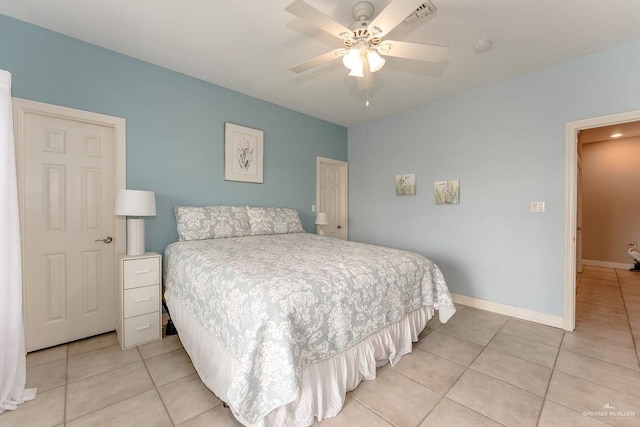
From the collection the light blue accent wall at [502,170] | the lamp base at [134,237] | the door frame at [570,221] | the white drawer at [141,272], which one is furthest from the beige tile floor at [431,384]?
the lamp base at [134,237]

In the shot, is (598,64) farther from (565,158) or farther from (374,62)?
(374,62)

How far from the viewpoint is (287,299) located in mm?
1349

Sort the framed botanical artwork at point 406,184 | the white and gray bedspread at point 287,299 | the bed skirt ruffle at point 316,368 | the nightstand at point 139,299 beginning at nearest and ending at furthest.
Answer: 1. the white and gray bedspread at point 287,299
2. the bed skirt ruffle at point 316,368
3. the nightstand at point 139,299
4. the framed botanical artwork at point 406,184

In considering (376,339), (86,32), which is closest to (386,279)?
(376,339)

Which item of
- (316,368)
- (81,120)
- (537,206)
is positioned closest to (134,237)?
(81,120)

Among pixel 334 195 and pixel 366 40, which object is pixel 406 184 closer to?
pixel 334 195

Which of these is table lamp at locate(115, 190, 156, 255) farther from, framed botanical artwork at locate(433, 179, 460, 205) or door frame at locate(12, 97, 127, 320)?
framed botanical artwork at locate(433, 179, 460, 205)

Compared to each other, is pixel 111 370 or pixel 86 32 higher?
pixel 86 32

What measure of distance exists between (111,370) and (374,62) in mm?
2966

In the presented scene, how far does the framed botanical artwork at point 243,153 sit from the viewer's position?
3326 mm

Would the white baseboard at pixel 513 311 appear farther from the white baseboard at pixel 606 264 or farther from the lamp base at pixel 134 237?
the white baseboard at pixel 606 264

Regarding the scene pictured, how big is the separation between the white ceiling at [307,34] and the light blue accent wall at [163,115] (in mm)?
155

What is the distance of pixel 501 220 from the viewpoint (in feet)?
10.2

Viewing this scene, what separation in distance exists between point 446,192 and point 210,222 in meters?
2.96
